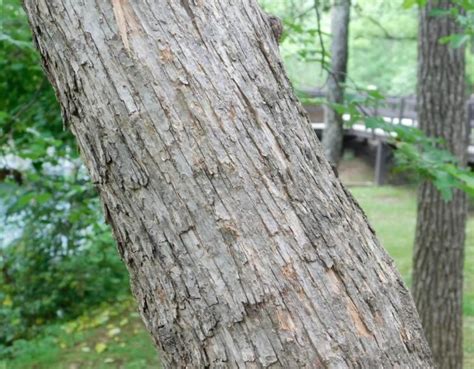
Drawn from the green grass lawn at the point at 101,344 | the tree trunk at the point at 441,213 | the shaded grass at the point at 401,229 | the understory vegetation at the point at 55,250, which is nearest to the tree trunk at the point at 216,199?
the understory vegetation at the point at 55,250

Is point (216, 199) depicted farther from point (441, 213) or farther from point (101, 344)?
point (101, 344)

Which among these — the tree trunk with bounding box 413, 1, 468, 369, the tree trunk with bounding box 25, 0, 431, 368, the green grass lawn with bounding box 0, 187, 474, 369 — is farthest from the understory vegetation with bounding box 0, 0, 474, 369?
the tree trunk with bounding box 25, 0, 431, 368

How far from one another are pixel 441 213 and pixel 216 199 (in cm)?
485

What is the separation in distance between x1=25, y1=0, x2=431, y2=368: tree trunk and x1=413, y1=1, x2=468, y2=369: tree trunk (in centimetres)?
462

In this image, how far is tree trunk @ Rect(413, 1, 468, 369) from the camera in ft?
18.7

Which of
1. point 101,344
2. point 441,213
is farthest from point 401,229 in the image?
point 101,344

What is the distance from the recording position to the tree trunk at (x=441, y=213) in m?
5.70

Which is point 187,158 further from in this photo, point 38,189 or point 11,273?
point 11,273

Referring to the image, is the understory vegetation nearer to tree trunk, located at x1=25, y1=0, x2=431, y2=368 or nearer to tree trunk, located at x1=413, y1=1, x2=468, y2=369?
tree trunk, located at x1=413, y1=1, x2=468, y2=369

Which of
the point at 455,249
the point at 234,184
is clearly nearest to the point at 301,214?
the point at 234,184

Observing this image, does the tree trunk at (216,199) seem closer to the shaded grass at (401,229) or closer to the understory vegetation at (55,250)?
the understory vegetation at (55,250)

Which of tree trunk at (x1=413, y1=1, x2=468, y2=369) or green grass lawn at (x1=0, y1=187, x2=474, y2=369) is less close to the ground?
tree trunk at (x1=413, y1=1, x2=468, y2=369)

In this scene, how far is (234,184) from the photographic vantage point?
50.3 inches

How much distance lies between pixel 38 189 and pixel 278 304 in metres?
6.15
